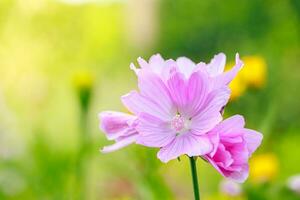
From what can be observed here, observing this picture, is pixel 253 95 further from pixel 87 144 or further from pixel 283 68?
pixel 283 68

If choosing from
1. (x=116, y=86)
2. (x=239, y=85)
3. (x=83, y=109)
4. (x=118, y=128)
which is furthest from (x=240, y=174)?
(x=116, y=86)

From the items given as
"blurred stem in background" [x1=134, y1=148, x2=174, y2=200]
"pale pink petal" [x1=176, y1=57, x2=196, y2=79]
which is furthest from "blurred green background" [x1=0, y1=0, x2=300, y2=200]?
"pale pink petal" [x1=176, y1=57, x2=196, y2=79]

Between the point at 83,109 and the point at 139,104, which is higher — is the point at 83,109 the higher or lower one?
the higher one

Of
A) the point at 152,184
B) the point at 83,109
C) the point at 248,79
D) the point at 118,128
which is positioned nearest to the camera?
the point at 118,128

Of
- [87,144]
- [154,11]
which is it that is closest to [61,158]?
[87,144]

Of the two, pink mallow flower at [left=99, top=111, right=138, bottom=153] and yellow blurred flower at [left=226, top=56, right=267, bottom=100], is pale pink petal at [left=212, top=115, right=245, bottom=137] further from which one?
yellow blurred flower at [left=226, top=56, right=267, bottom=100]

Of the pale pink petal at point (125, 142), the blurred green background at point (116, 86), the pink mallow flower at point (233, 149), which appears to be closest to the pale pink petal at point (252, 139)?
the pink mallow flower at point (233, 149)

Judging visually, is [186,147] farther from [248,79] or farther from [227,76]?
[248,79]
